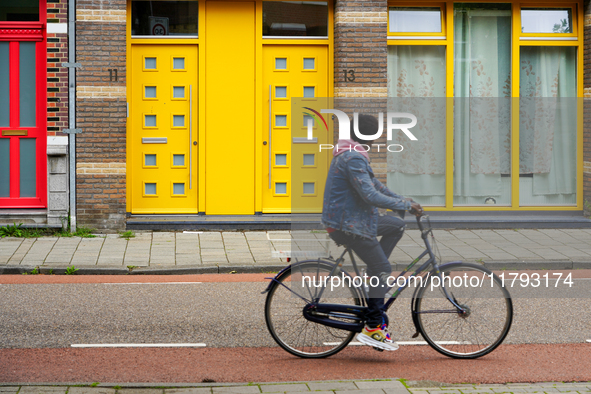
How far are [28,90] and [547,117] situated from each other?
857 centimetres

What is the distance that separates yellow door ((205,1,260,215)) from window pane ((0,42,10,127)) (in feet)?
10.5

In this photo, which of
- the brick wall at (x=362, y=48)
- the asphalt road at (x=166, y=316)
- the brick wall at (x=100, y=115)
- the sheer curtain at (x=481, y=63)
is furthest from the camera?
the sheer curtain at (x=481, y=63)

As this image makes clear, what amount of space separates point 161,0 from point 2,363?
26.8 ft

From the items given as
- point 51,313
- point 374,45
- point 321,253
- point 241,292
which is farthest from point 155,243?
point 321,253

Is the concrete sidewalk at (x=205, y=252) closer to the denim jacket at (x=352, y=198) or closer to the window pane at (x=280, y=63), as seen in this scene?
the denim jacket at (x=352, y=198)

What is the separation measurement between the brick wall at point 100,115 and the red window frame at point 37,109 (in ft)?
2.13

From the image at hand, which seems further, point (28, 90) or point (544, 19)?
point (544, 19)

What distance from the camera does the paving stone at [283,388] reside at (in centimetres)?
436

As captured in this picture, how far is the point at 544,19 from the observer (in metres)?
12.7

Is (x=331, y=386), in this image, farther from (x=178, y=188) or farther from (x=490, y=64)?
(x=490, y=64)

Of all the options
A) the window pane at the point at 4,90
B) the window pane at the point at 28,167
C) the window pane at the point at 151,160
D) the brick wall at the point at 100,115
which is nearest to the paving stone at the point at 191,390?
the brick wall at the point at 100,115

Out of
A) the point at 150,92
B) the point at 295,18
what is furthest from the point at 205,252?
the point at 295,18

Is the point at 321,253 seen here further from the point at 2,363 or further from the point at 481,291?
the point at 2,363

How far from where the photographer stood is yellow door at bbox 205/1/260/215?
39.9 ft
